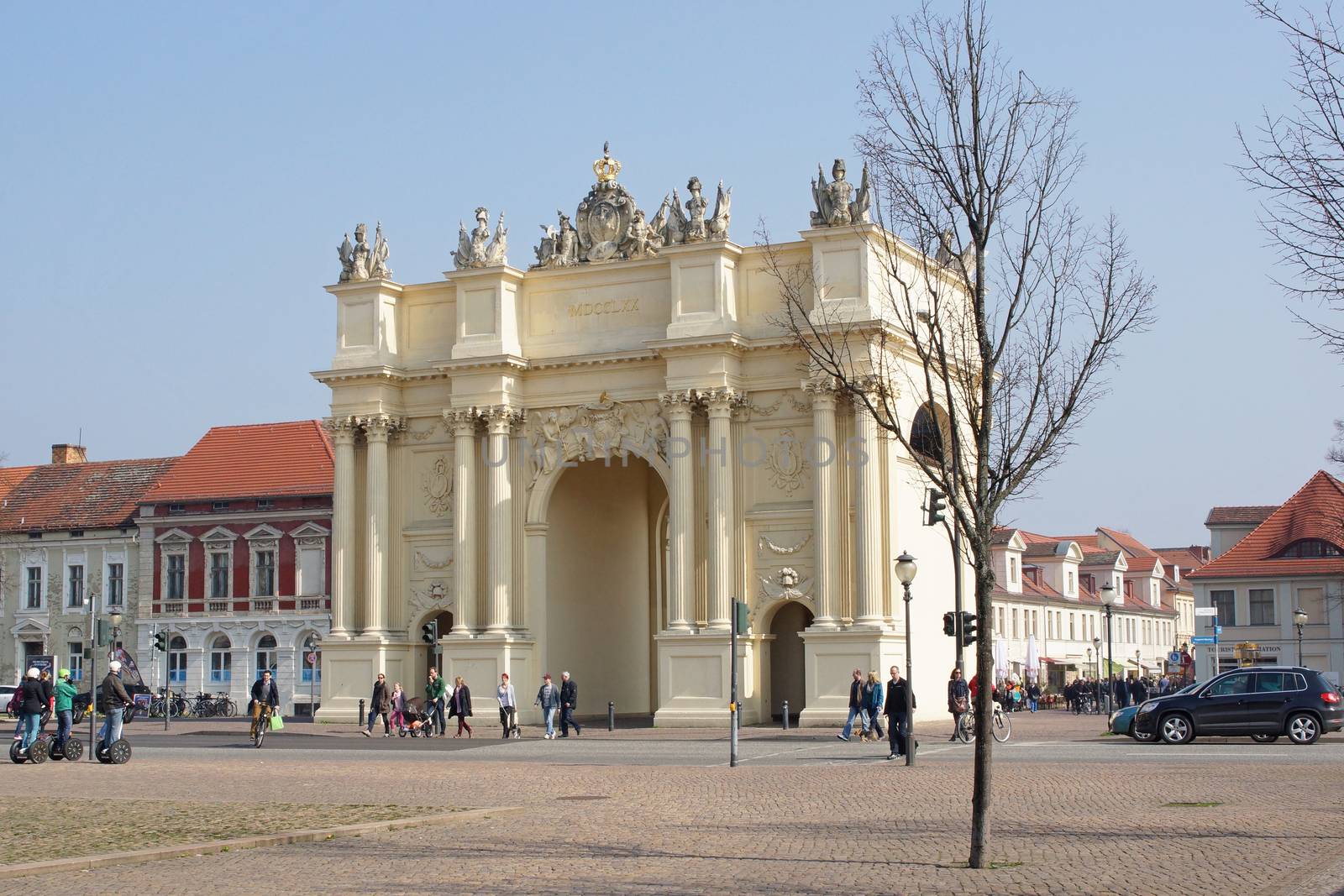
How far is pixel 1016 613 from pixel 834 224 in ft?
163

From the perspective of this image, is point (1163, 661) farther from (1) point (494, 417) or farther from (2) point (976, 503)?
(2) point (976, 503)

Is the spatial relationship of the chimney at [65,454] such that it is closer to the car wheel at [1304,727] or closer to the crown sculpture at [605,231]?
the crown sculpture at [605,231]

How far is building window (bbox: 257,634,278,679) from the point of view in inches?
2675

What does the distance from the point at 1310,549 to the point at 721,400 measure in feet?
127

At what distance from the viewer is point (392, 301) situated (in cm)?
5038

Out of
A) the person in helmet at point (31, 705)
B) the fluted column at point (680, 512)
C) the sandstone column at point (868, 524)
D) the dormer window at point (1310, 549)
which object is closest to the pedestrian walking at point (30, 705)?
the person in helmet at point (31, 705)

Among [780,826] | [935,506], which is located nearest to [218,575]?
[935,506]

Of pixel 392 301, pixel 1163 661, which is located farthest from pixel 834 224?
pixel 1163 661

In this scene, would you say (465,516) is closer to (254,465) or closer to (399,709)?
(399,709)

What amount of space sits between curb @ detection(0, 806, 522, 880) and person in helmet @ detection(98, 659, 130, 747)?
39.4ft

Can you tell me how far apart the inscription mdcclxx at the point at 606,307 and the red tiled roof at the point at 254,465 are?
2390 cm

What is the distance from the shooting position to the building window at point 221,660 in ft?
226

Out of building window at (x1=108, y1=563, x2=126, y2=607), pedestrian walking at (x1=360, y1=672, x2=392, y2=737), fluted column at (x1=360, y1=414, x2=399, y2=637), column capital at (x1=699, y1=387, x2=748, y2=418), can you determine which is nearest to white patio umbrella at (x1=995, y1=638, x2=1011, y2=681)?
column capital at (x1=699, y1=387, x2=748, y2=418)

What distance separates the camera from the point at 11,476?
81938 millimetres
